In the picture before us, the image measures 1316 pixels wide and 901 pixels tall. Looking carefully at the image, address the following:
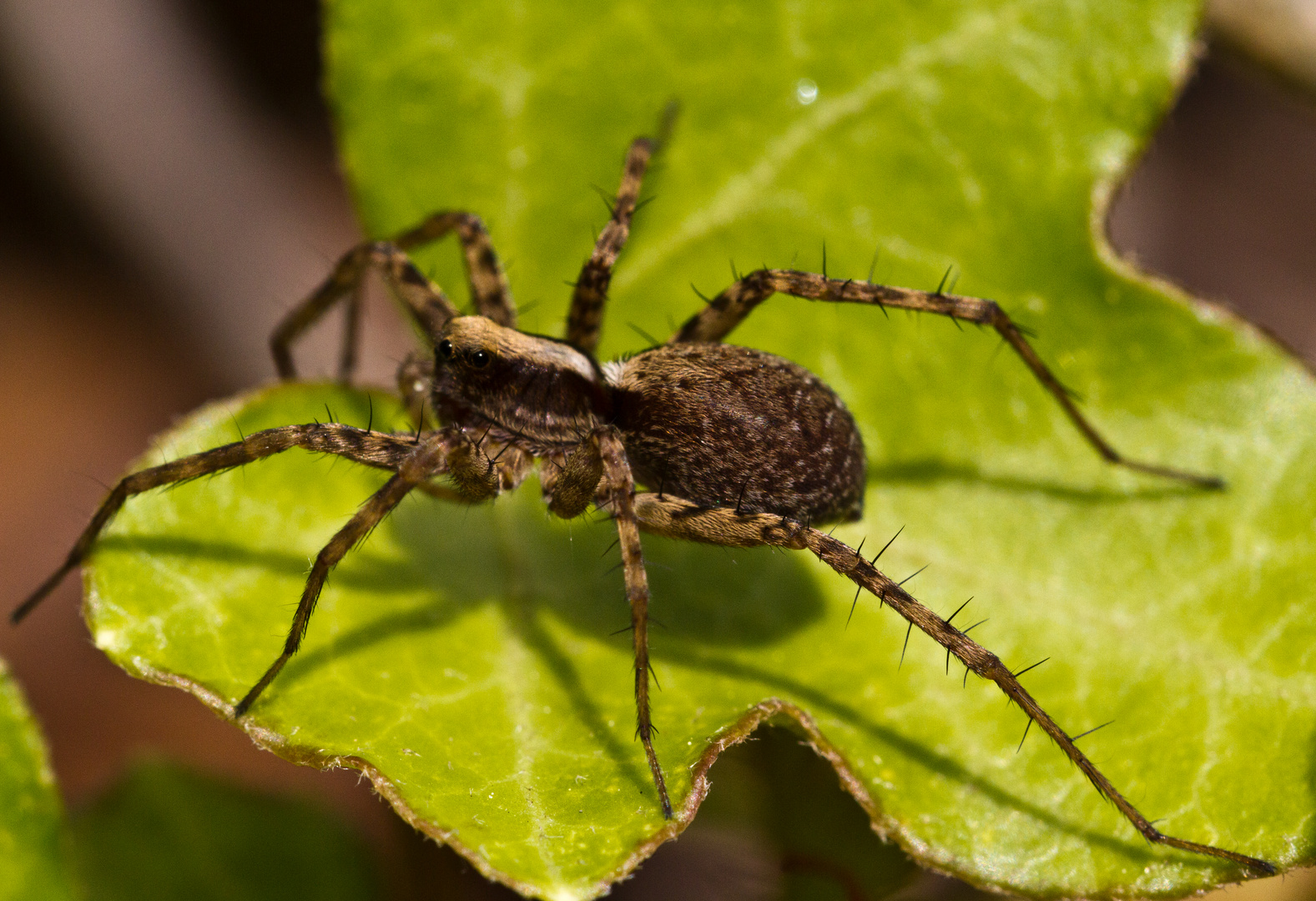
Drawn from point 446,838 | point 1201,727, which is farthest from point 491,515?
point 1201,727

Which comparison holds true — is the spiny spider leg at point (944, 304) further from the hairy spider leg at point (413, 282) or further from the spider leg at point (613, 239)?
the hairy spider leg at point (413, 282)

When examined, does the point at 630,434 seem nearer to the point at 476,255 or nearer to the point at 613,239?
the point at 613,239

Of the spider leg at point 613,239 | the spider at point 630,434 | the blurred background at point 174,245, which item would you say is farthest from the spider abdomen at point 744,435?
the blurred background at point 174,245

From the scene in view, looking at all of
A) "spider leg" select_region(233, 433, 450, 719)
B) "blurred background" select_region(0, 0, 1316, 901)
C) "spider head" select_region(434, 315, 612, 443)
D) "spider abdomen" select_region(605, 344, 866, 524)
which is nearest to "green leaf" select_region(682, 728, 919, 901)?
"spider abdomen" select_region(605, 344, 866, 524)

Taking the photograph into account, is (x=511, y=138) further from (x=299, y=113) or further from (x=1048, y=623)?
(x=299, y=113)

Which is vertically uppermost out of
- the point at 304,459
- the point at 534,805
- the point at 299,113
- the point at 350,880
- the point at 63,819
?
the point at 299,113
